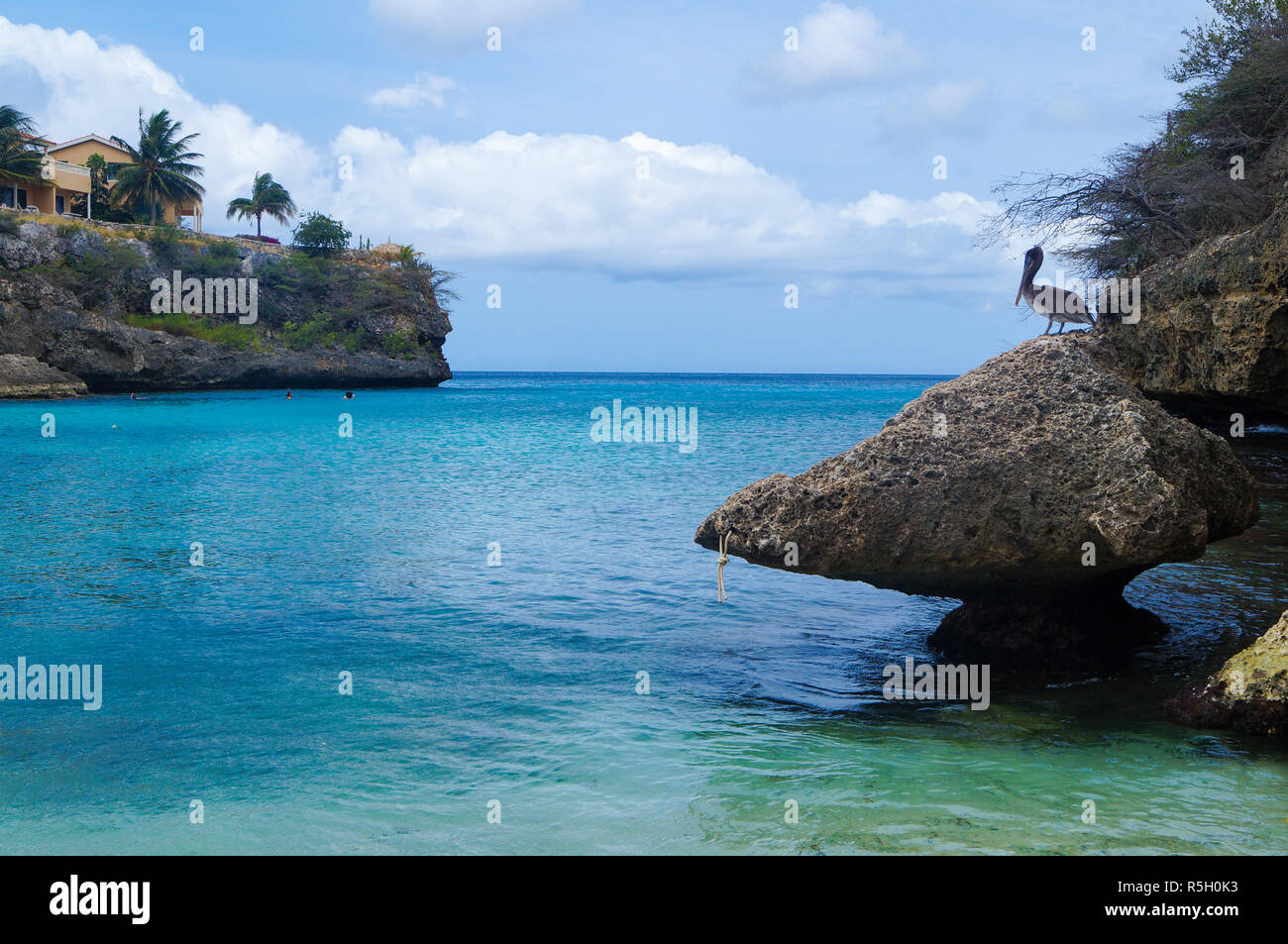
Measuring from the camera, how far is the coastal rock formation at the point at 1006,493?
6.21 m

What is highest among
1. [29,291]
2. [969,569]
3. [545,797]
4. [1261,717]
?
[29,291]

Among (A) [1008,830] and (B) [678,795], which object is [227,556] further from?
(A) [1008,830]

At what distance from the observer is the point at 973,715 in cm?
651

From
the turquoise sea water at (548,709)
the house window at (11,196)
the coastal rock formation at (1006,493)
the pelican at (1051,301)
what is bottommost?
the turquoise sea water at (548,709)

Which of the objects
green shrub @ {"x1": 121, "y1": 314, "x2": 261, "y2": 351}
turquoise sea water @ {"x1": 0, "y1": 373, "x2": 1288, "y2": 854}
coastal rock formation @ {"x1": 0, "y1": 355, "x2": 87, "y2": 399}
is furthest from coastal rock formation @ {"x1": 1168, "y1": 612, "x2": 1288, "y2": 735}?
green shrub @ {"x1": 121, "y1": 314, "x2": 261, "y2": 351}

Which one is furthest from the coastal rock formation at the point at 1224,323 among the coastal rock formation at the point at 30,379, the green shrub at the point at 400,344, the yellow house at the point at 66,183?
the yellow house at the point at 66,183

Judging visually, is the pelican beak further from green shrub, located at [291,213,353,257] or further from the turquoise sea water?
green shrub, located at [291,213,353,257]

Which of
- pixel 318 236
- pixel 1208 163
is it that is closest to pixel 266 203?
pixel 318 236

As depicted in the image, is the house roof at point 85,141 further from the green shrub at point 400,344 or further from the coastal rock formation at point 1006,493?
the coastal rock formation at point 1006,493

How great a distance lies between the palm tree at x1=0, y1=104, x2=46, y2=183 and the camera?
2055 inches

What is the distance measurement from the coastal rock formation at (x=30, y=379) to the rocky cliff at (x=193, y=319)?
6cm

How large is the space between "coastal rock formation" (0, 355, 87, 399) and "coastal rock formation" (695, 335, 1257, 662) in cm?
4661

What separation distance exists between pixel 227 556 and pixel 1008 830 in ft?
35.4

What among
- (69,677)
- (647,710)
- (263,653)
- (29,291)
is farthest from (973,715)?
(29,291)
